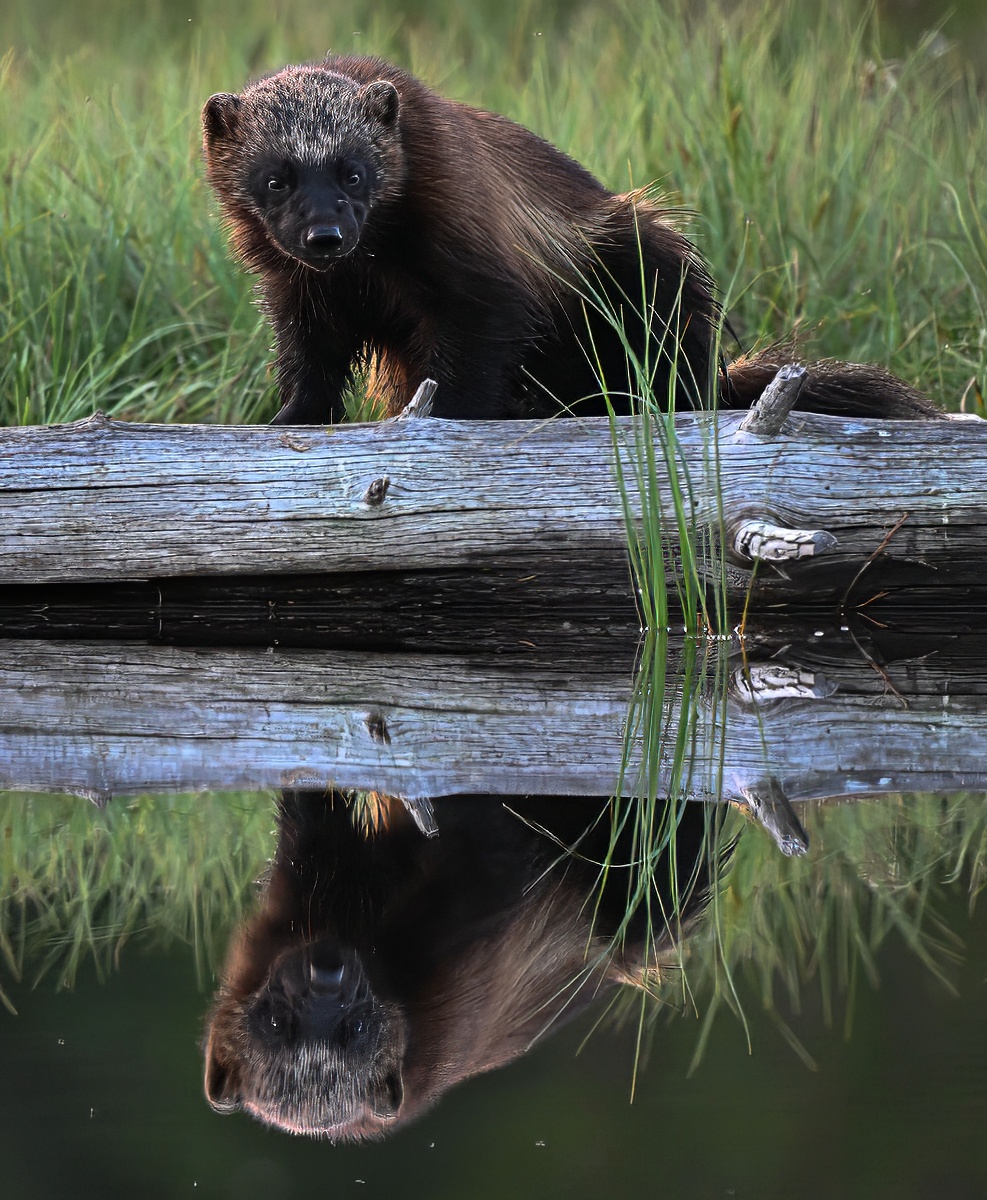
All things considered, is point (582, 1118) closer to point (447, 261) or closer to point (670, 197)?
point (447, 261)

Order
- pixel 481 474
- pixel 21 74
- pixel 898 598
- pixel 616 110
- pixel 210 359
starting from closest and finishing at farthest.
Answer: pixel 481 474
pixel 898 598
pixel 210 359
pixel 616 110
pixel 21 74

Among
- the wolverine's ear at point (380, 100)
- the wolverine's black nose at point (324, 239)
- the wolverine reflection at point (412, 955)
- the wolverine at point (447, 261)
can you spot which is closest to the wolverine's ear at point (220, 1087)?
the wolverine reflection at point (412, 955)

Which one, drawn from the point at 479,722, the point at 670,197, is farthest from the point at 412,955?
the point at 670,197

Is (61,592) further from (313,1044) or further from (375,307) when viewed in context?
(313,1044)

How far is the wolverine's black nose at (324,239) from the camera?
341cm

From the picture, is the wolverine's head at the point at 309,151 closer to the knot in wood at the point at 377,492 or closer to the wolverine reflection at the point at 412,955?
the knot in wood at the point at 377,492

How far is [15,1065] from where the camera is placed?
1.67 m

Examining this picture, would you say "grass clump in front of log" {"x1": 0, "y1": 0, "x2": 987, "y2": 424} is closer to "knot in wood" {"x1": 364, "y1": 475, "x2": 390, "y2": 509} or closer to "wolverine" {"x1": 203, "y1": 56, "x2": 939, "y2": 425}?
"wolverine" {"x1": 203, "y1": 56, "x2": 939, "y2": 425}

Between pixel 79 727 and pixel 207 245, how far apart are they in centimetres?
297

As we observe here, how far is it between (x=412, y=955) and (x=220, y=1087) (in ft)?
1.11

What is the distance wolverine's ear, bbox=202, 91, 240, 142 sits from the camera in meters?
3.66

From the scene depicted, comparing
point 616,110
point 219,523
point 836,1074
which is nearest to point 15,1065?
point 836,1074

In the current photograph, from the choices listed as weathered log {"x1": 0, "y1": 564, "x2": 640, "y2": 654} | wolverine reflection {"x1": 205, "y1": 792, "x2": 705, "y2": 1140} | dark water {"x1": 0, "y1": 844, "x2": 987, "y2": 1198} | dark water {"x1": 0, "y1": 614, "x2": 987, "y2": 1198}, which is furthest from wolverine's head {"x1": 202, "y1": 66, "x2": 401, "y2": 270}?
dark water {"x1": 0, "y1": 844, "x2": 987, "y2": 1198}

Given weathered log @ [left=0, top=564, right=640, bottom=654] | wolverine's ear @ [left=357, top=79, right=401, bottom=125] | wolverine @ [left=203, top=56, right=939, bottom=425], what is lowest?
weathered log @ [left=0, top=564, right=640, bottom=654]
